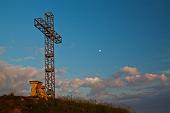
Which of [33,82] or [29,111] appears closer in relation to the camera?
[29,111]

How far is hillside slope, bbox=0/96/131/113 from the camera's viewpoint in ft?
105

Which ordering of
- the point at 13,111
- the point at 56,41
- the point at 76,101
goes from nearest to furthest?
1. the point at 13,111
2. the point at 76,101
3. the point at 56,41

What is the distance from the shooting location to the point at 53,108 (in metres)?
33.2

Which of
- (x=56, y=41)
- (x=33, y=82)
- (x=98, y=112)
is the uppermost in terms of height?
(x=56, y=41)

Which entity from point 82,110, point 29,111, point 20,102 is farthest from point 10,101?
point 82,110

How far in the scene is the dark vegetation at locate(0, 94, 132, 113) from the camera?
31967mm

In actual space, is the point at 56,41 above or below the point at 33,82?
above

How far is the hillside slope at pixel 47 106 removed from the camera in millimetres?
31953

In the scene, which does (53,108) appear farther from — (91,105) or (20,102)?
(91,105)

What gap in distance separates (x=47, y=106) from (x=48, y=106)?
261 mm

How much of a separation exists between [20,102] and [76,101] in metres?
7.28

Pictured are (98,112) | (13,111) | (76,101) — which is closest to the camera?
(13,111)

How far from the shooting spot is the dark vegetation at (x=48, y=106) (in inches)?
1259

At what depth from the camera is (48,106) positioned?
110 ft
